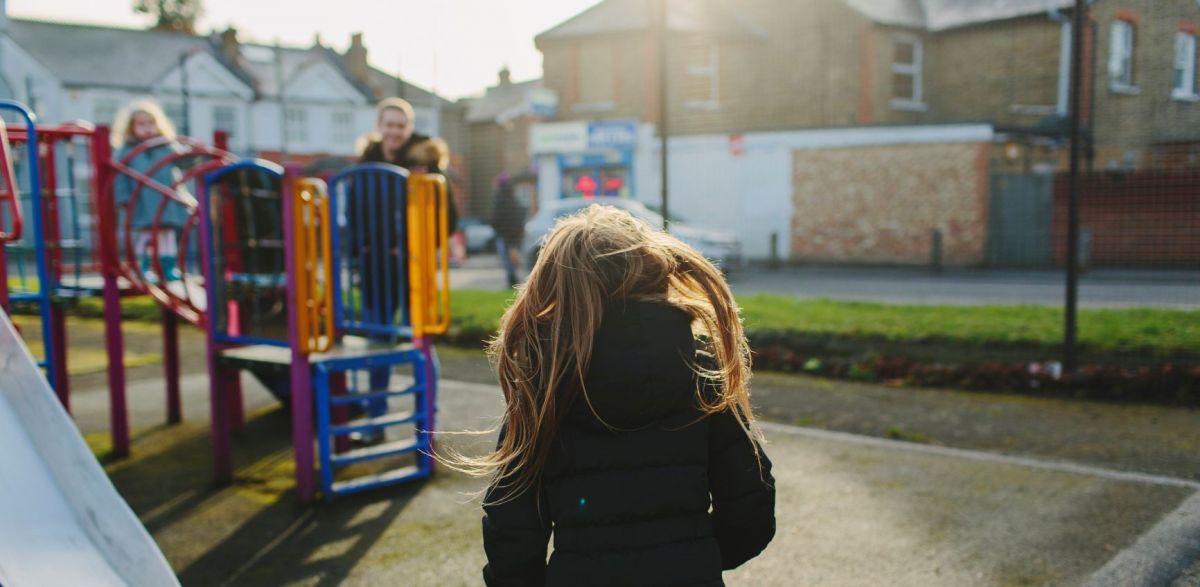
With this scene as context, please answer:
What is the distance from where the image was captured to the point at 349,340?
5082 millimetres

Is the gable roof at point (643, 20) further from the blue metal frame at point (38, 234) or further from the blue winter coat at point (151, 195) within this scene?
the blue metal frame at point (38, 234)

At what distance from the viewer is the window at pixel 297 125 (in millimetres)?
38156

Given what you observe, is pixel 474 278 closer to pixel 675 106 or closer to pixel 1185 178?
pixel 675 106

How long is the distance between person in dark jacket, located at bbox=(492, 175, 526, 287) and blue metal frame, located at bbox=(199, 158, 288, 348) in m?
10.1

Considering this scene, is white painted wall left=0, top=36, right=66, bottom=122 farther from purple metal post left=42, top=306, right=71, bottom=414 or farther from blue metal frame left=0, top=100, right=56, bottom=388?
blue metal frame left=0, top=100, right=56, bottom=388

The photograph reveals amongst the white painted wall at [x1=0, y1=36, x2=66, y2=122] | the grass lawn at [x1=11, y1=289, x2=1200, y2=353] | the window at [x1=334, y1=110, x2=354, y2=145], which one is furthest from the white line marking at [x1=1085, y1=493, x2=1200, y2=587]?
the window at [x1=334, y1=110, x2=354, y2=145]

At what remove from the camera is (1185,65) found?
23.4 feet

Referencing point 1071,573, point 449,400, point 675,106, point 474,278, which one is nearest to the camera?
point 1071,573

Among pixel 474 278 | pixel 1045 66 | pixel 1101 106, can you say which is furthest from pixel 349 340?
pixel 1045 66

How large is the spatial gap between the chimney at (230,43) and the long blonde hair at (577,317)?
42226 millimetres

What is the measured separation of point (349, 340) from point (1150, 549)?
3863mm

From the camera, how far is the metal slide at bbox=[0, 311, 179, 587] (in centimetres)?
232

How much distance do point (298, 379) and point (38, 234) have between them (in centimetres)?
160

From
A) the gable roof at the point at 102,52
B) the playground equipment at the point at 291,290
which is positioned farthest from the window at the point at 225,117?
the playground equipment at the point at 291,290
